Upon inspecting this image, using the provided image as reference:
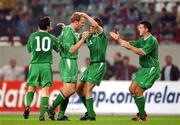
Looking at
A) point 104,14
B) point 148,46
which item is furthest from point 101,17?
point 148,46

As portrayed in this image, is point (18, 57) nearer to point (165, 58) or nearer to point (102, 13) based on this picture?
point (102, 13)

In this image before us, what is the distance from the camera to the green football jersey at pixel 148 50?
61.3 ft

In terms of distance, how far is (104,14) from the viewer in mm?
30828

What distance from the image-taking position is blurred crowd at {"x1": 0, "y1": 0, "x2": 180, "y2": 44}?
30312mm

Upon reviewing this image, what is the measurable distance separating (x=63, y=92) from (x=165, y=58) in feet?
37.0

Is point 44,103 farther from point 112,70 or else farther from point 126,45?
point 112,70

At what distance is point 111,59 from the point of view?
97.9 feet

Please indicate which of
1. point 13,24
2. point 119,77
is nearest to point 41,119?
point 119,77

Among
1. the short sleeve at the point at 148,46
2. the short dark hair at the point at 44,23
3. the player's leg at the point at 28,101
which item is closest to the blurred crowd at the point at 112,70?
the short sleeve at the point at 148,46

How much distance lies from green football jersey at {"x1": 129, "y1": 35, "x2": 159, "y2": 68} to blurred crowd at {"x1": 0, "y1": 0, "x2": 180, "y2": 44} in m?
10.6

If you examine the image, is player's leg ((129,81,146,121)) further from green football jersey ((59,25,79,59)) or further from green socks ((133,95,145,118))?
green football jersey ((59,25,79,59))

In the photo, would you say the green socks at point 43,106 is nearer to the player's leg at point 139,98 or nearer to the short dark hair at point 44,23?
the short dark hair at point 44,23

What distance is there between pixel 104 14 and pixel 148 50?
12.3 metres

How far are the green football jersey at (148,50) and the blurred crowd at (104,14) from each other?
10.6 meters
